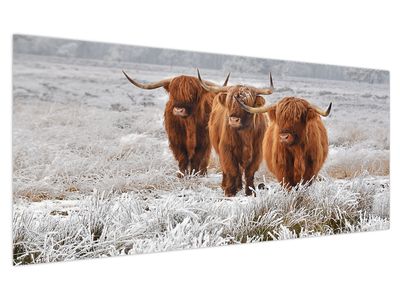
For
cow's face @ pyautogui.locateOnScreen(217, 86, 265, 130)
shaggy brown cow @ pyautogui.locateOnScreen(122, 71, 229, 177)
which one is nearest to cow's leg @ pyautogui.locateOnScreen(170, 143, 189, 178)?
shaggy brown cow @ pyautogui.locateOnScreen(122, 71, 229, 177)

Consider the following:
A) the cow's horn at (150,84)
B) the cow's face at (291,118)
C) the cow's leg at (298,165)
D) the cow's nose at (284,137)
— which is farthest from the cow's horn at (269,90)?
the cow's horn at (150,84)

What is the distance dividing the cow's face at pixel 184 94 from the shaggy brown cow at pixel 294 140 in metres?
0.37

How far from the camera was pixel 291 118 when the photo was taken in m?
3.78

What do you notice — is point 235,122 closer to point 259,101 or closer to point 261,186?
point 259,101

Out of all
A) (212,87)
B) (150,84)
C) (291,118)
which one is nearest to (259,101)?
(291,118)

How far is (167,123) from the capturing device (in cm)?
344

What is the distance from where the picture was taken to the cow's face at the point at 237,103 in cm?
360

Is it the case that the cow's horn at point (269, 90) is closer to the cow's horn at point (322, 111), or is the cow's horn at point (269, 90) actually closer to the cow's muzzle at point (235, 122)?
the cow's muzzle at point (235, 122)

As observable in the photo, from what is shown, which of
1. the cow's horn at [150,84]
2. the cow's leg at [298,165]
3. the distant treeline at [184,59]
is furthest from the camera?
the cow's leg at [298,165]

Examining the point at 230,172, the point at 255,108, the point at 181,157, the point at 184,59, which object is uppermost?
the point at 184,59

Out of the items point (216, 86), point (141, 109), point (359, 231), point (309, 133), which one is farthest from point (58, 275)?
point (359, 231)

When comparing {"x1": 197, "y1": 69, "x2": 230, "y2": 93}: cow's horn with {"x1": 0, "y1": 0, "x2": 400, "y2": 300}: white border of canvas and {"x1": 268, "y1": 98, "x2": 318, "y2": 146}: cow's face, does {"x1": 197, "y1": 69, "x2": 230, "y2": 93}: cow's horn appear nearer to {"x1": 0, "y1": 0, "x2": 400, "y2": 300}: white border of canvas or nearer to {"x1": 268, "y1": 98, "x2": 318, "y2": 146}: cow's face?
{"x1": 0, "y1": 0, "x2": 400, "y2": 300}: white border of canvas

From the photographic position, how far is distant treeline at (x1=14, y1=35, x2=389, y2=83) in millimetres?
3055

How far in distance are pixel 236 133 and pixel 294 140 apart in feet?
1.56
